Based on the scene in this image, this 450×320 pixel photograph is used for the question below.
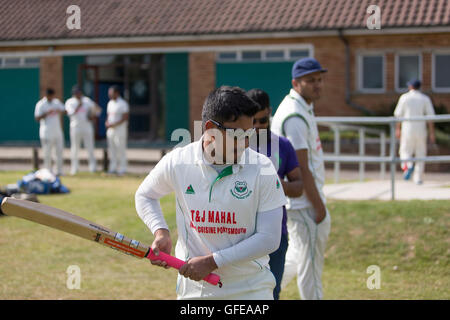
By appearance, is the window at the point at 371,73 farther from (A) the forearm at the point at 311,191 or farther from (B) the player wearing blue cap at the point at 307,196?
(A) the forearm at the point at 311,191

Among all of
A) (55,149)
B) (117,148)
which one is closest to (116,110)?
(117,148)

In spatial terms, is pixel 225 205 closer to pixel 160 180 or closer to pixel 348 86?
pixel 160 180

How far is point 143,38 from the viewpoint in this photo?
23844mm

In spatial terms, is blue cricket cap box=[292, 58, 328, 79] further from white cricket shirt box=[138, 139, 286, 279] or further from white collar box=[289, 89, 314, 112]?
white cricket shirt box=[138, 139, 286, 279]

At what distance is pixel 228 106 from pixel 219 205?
1.54 ft

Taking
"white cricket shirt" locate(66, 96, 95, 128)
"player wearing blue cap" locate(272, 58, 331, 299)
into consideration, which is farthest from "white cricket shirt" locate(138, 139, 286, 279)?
"white cricket shirt" locate(66, 96, 95, 128)

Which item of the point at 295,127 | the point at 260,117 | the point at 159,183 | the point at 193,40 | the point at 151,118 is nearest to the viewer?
the point at 159,183

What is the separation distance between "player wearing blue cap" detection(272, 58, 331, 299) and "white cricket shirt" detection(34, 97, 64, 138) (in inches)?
471

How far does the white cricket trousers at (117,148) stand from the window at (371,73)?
8542 millimetres

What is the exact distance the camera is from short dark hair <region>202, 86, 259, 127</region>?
343 centimetres

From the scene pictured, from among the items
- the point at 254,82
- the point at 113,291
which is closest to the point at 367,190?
the point at 113,291

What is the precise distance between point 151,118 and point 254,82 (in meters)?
4.53

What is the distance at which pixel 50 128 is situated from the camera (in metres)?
17.1

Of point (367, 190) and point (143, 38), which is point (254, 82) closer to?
point (143, 38)
